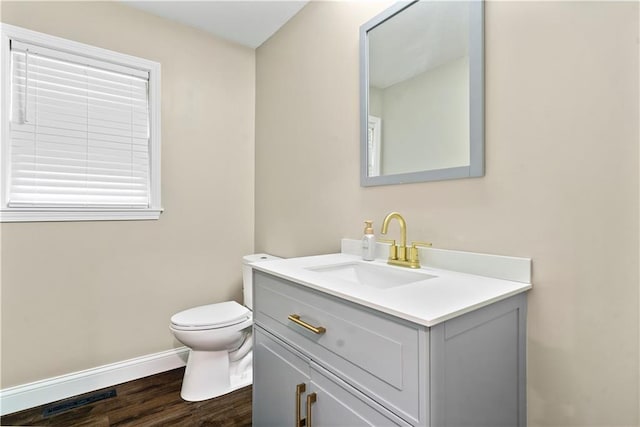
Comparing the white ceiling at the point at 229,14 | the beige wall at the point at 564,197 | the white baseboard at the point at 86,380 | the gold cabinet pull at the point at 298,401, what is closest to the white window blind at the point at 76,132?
the white ceiling at the point at 229,14

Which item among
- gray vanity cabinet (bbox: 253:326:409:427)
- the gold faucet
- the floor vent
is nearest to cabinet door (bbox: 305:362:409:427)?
gray vanity cabinet (bbox: 253:326:409:427)

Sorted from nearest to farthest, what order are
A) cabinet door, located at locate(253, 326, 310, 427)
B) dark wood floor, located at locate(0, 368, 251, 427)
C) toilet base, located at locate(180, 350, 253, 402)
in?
cabinet door, located at locate(253, 326, 310, 427) < dark wood floor, located at locate(0, 368, 251, 427) < toilet base, located at locate(180, 350, 253, 402)

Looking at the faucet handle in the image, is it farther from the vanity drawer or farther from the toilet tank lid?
the toilet tank lid

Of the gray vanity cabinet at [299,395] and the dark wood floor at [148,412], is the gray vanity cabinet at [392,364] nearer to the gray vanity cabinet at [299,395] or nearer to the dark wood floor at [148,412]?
the gray vanity cabinet at [299,395]

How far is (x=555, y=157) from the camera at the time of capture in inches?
37.9

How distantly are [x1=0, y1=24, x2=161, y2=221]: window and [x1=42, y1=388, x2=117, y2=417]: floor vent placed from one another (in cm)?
102

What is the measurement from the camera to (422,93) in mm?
1331

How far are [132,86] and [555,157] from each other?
228 centimetres

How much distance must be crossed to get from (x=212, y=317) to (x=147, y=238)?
2.35ft

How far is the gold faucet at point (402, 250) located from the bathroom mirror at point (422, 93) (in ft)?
0.65

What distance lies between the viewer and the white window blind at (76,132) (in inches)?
68.0

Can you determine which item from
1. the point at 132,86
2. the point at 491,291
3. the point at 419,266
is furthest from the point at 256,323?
the point at 132,86

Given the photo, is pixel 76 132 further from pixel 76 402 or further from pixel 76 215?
pixel 76 402

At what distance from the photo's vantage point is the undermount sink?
1232 mm
